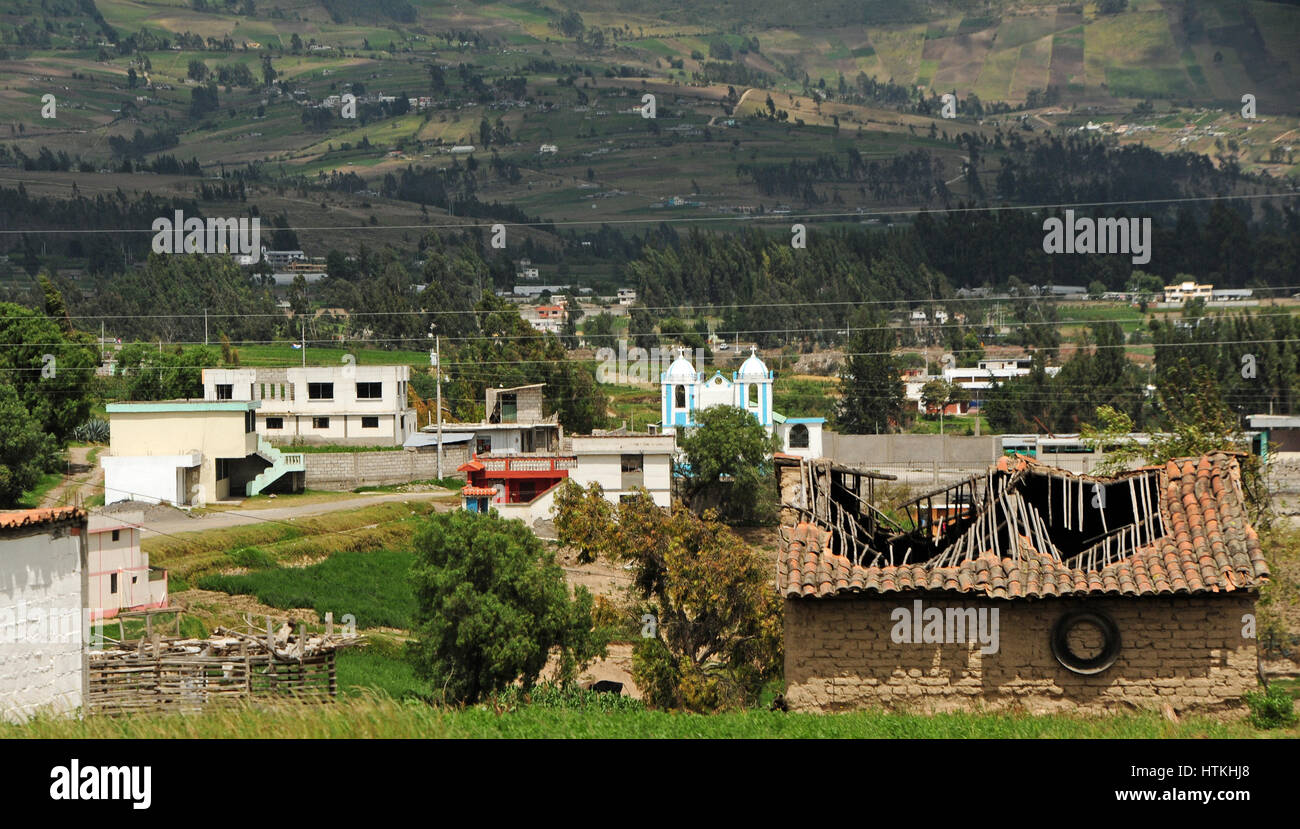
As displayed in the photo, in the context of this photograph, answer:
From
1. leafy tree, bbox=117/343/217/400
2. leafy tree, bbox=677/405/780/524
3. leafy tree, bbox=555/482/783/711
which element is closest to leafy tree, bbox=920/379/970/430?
leafy tree, bbox=677/405/780/524

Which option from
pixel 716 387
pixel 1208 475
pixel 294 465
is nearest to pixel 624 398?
pixel 716 387

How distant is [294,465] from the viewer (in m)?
61.8

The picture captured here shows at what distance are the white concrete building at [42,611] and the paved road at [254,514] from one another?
2707cm

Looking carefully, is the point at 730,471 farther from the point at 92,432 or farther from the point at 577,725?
the point at 577,725

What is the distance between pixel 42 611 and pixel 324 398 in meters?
55.1

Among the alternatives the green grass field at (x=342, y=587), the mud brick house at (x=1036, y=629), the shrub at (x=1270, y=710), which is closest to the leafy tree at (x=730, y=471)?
the green grass field at (x=342, y=587)

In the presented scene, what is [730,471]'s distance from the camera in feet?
216

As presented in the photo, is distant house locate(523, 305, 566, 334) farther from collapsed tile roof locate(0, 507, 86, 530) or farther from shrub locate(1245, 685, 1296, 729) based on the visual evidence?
shrub locate(1245, 685, 1296, 729)

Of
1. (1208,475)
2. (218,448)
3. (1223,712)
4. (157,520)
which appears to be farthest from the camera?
(218,448)

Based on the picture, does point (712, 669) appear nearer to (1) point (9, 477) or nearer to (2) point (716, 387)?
(1) point (9, 477)

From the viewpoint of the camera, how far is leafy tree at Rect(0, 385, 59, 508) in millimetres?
50750

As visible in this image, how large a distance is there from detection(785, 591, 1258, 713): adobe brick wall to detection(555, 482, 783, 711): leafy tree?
798 cm
